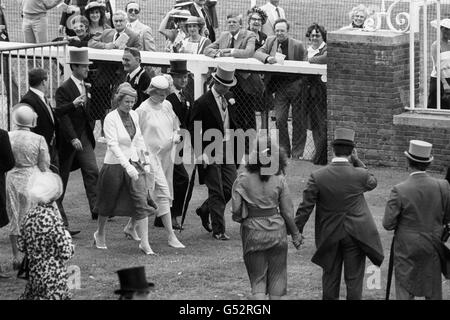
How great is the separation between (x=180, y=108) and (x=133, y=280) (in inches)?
236

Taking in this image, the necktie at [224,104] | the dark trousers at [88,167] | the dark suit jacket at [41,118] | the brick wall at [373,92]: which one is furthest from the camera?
the brick wall at [373,92]

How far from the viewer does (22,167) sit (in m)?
13.9

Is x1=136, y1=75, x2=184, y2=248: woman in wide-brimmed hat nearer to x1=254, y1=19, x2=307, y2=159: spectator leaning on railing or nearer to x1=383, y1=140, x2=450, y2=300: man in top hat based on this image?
x1=383, y1=140, x2=450, y2=300: man in top hat

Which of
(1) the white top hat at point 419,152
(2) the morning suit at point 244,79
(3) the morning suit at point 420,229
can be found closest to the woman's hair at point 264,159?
(3) the morning suit at point 420,229

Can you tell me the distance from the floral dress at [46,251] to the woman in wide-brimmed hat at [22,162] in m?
2.08

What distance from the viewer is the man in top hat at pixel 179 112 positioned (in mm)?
15680

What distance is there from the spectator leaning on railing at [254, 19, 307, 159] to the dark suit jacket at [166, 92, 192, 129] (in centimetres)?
355

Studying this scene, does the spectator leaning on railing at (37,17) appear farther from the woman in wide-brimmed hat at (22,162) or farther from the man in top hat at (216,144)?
the woman in wide-brimmed hat at (22,162)

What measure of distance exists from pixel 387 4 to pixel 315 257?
1538 centimetres

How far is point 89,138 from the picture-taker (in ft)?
52.6

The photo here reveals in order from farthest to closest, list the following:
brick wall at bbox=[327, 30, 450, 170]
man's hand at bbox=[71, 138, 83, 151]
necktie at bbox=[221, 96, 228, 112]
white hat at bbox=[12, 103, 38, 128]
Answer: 1. brick wall at bbox=[327, 30, 450, 170]
2. necktie at bbox=[221, 96, 228, 112]
3. man's hand at bbox=[71, 138, 83, 151]
4. white hat at bbox=[12, 103, 38, 128]

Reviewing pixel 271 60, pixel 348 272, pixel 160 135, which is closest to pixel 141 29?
pixel 271 60

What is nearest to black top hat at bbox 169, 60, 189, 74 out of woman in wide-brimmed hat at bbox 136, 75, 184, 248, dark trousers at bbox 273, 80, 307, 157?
woman in wide-brimmed hat at bbox 136, 75, 184, 248

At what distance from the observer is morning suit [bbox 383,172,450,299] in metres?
12.1
